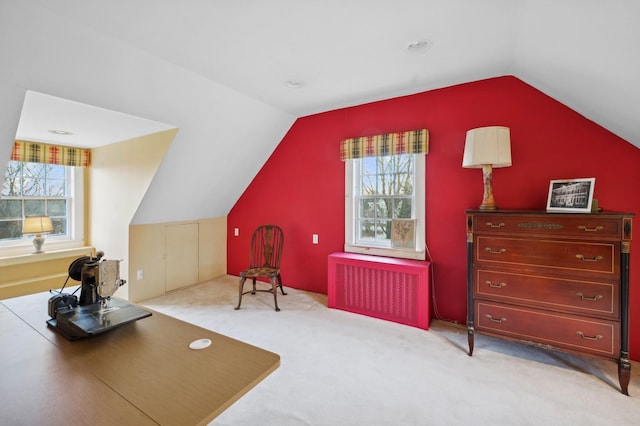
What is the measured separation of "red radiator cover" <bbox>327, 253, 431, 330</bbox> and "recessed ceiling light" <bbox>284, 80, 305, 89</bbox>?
1.88 meters

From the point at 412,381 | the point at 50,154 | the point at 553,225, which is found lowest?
the point at 412,381

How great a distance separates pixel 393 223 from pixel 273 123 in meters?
1.97

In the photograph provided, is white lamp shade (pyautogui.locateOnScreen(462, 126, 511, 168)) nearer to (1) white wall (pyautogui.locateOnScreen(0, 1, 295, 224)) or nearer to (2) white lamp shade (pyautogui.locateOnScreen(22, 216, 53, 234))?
(1) white wall (pyautogui.locateOnScreen(0, 1, 295, 224))

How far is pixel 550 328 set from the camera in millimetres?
2131

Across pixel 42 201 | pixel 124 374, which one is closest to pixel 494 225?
pixel 124 374

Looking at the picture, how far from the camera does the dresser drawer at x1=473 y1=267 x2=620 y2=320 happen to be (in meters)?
1.98

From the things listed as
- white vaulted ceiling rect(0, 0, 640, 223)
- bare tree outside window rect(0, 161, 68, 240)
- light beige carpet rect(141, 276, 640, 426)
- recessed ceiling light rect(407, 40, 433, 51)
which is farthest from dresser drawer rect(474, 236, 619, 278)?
bare tree outside window rect(0, 161, 68, 240)

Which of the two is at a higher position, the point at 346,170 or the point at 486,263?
the point at 346,170

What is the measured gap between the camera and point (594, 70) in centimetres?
185

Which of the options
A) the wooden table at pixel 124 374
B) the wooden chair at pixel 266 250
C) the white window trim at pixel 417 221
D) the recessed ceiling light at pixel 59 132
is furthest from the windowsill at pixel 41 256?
the white window trim at pixel 417 221

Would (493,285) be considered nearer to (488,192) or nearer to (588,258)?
(588,258)

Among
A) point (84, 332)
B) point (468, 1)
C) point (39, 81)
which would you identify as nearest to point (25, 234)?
point (39, 81)

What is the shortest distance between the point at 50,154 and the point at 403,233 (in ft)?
14.7

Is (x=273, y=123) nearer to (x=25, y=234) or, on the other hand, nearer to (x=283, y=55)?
(x=283, y=55)
